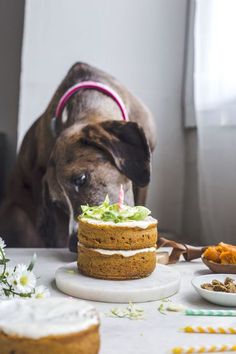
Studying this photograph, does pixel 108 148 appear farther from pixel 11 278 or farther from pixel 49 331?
pixel 49 331

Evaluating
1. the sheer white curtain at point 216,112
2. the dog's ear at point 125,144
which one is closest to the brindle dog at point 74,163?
the dog's ear at point 125,144

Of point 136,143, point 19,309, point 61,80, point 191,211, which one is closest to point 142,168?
point 136,143

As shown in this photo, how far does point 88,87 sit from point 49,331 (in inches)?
49.2

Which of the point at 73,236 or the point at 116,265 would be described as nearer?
the point at 116,265

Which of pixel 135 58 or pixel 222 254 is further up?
pixel 135 58

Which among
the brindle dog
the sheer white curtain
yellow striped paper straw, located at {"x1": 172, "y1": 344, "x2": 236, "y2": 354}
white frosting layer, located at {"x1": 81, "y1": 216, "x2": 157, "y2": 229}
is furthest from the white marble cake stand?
the sheer white curtain

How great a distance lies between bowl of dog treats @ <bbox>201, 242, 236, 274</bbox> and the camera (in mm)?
1161

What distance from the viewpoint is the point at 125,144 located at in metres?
1.60

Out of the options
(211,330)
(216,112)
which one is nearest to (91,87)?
(216,112)

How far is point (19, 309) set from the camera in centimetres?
63

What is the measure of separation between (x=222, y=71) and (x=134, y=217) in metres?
0.83

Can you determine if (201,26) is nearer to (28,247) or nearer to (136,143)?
(136,143)

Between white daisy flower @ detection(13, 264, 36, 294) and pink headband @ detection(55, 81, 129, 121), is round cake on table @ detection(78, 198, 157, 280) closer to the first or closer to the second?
white daisy flower @ detection(13, 264, 36, 294)

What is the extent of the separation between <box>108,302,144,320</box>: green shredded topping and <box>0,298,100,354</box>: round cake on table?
255 millimetres
